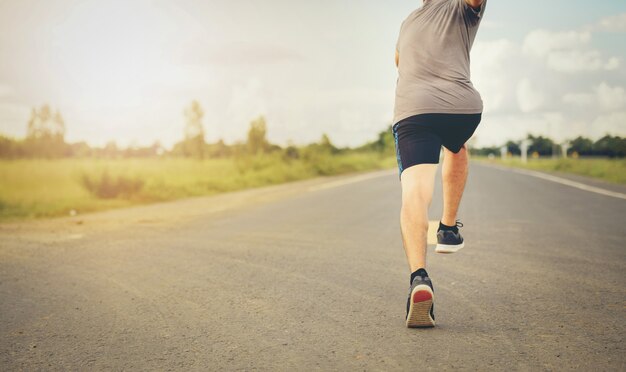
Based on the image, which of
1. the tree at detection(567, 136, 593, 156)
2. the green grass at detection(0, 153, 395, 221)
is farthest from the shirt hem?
the tree at detection(567, 136, 593, 156)

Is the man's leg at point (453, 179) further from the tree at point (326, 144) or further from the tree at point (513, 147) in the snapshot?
the tree at point (513, 147)

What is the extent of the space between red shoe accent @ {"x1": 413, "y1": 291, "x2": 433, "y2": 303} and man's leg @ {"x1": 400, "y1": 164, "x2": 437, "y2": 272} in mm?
214

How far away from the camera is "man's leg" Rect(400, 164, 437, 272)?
305 centimetres

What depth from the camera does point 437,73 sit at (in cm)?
313

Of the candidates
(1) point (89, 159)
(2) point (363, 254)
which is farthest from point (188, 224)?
(1) point (89, 159)

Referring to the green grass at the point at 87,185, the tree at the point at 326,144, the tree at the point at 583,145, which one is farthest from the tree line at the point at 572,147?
the green grass at the point at 87,185

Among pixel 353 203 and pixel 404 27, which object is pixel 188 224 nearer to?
pixel 353 203

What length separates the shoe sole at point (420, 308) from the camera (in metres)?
2.85

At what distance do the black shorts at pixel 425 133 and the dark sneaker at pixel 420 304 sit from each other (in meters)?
0.68

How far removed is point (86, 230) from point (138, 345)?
5695 millimetres

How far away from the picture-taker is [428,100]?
10.1 feet

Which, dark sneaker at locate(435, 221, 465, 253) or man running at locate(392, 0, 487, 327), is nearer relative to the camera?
man running at locate(392, 0, 487, 327)

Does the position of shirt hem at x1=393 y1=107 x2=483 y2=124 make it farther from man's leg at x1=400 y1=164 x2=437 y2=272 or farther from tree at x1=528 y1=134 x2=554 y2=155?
tree at x1=528 y1=134 x2=554 y2=155

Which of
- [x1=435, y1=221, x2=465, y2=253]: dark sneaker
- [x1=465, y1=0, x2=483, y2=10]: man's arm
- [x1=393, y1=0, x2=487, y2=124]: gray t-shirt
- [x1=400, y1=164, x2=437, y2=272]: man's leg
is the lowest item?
[x1=435, y1=221, x2=465, y2=253]: dark sneaker
